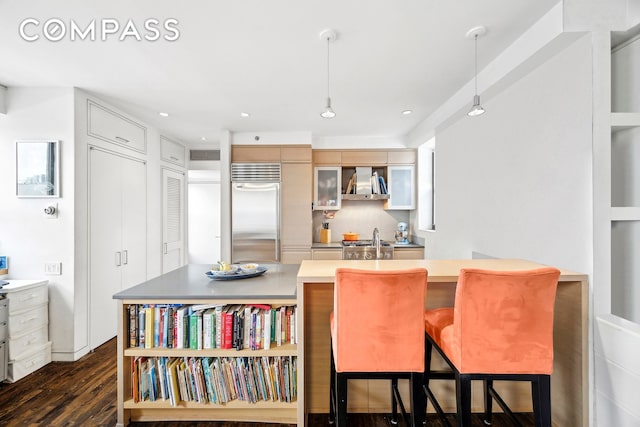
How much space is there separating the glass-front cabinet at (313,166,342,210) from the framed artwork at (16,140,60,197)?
3.00 m

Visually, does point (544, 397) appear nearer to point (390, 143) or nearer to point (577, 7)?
point (577, 7)

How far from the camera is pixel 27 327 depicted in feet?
8.22

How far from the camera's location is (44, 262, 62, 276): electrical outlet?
2715 mm

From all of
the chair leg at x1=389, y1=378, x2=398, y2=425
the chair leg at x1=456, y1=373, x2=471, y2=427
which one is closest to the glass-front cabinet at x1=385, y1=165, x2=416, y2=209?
the chair leg at x1=389, y1=378, x2=398, y2=425

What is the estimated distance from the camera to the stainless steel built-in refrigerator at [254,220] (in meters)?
4.21

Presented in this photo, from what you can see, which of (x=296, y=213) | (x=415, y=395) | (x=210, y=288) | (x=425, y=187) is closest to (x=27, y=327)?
(x=210, y=288)

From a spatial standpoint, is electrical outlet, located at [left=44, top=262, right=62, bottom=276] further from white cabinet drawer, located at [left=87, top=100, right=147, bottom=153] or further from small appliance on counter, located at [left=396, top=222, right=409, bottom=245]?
small appliance on counter, located at [left=396, top=222, right=409, bottom=245]

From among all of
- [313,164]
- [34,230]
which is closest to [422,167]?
[313,164]

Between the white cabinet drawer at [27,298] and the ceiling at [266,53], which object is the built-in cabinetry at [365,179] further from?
the white cabinet drawer at [27,298]

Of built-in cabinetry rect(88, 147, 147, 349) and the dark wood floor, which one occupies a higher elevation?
built-in cabinetry rect(88, 147, 147, 349)

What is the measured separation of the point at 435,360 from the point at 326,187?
301 centimetres

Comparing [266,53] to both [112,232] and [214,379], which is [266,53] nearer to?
[214,379]

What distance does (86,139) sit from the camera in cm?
287

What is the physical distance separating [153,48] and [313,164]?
271 cm
